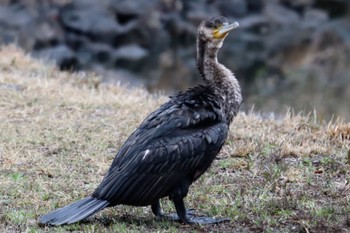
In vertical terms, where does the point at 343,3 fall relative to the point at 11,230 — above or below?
below

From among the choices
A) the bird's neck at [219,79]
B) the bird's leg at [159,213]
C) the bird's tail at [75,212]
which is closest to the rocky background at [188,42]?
the bird's neck at [219,79]

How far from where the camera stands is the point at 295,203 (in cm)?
590

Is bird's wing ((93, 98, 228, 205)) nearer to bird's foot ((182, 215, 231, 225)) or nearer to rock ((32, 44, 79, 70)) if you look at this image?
bird's foot ((182, 215, 231, 225))

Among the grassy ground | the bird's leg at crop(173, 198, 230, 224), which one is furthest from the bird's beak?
the bird's leg at crop(173, 198, 230, 224)

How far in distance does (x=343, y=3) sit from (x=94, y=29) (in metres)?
11.4

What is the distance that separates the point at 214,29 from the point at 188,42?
19.3 m

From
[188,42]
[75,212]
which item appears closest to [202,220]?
[75,212]

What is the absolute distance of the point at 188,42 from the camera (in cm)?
2542

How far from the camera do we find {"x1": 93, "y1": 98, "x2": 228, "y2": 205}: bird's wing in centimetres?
536

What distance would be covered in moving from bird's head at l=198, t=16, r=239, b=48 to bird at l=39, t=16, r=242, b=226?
462 mm

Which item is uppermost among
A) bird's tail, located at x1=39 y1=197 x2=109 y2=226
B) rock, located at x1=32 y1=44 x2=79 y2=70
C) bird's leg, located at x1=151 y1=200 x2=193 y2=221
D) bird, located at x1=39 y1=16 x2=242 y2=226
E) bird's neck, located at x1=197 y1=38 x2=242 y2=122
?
bird's neck, located at x1=197 y1=38 x2=242 y2=122

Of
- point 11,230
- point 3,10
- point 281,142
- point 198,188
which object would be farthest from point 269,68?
point 11,230

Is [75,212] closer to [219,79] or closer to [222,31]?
[219,79]

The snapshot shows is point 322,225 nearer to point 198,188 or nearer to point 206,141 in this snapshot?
point 206,141
